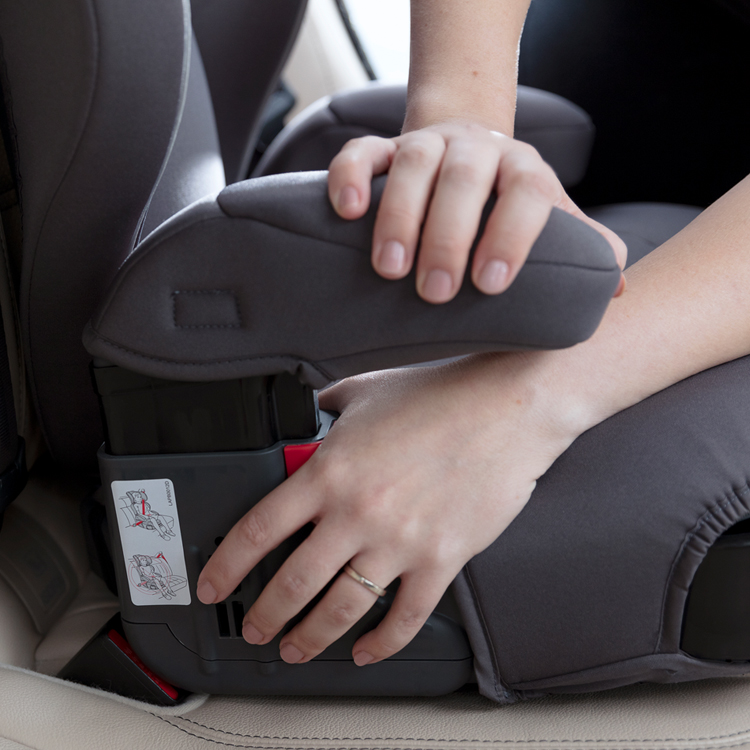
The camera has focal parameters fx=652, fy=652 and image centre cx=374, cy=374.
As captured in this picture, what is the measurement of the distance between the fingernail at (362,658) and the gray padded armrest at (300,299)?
22 centimetres

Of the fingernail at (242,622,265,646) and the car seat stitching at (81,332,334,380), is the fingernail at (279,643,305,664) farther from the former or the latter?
the car seat stitching at (81,332,334,380)

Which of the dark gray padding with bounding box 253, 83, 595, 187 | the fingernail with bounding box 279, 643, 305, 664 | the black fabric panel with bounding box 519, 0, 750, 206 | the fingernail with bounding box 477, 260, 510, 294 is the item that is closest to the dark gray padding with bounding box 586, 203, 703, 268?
the dark gray padding with bounding box 253, 83, 595, 187

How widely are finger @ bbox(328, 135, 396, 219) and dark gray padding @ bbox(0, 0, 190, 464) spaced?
0.51 ft

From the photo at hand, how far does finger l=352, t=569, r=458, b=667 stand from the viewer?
1.51 feet

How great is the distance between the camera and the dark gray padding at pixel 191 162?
2.04 feet

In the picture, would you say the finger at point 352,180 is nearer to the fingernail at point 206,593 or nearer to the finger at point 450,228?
the finger at point 450,228

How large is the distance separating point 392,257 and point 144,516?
10.9 inches

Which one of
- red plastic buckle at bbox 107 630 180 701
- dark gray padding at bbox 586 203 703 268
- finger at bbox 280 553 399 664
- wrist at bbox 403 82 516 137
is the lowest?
red plastic buckle at bbox 107 630 180 701

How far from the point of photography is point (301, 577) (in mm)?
461

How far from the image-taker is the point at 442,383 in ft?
1.57

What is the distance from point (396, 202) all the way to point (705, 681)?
0.46m

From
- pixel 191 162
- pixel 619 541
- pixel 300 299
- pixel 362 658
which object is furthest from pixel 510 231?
pixel 191 162

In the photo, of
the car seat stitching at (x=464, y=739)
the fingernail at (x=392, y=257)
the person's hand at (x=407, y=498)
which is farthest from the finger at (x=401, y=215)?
the car seat stitching at (x=464, y=739)

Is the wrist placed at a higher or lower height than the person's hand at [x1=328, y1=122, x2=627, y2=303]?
higher
